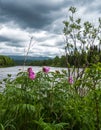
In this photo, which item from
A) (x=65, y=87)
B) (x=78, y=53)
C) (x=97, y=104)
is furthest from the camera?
(x=78, y=53)

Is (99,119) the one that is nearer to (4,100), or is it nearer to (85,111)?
(85,111)

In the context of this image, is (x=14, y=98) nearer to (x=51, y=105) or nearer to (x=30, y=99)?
(x=30, y=99)

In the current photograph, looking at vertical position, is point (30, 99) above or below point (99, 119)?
above

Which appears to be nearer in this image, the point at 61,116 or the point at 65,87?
the point at 61,116

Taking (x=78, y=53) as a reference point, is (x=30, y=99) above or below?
below

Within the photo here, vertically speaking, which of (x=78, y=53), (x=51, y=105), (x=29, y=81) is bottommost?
(x=51, y=105)

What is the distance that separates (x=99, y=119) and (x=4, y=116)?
1.16 m

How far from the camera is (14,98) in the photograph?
3369 mm

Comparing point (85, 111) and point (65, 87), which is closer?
point (85, 111)

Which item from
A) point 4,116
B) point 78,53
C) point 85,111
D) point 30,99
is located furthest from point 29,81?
point 78,53

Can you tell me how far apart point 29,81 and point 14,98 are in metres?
0.32

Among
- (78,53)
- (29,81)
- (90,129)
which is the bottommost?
(90,129)

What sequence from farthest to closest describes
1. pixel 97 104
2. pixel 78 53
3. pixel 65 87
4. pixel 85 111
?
pixel 78 53 < pixel 65 87 < pixel 85 111 < pixel 97 104

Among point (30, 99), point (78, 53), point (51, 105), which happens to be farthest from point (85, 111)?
point (78, 53)
